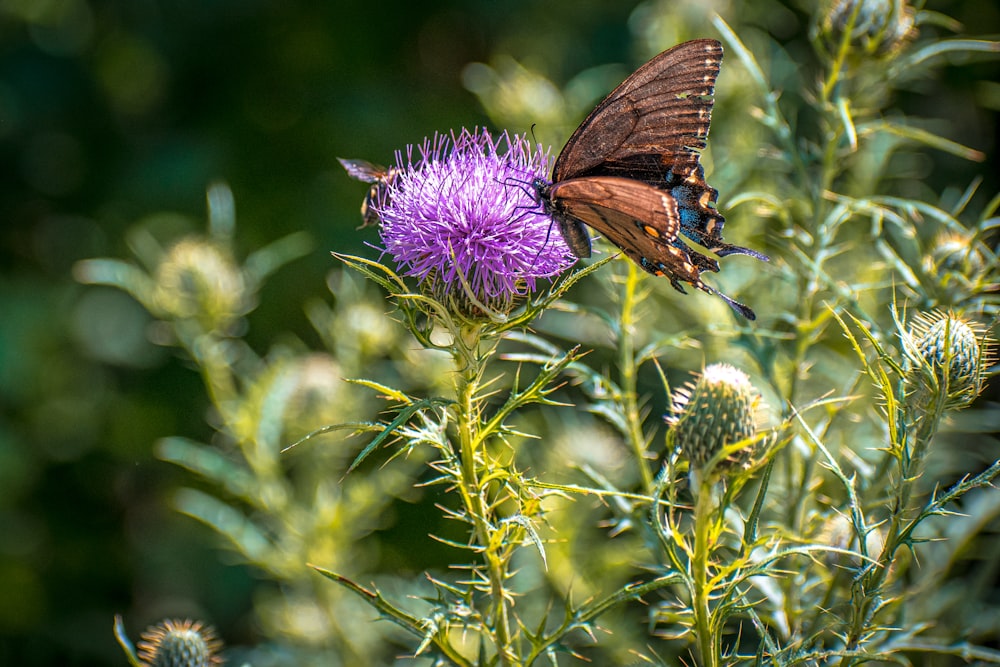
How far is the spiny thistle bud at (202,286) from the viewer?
303cm

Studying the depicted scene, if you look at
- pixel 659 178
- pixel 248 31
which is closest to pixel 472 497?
pixel 659 178

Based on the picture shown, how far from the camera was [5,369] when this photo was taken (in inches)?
185

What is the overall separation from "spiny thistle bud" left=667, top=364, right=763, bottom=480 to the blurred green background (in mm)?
2866

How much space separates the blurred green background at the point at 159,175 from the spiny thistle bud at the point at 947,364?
2877mm

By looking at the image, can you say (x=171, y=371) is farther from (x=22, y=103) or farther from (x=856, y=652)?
(x=856, y=652)

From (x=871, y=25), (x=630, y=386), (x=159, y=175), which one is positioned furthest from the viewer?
(x=159, y=175)

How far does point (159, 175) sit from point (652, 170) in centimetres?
385

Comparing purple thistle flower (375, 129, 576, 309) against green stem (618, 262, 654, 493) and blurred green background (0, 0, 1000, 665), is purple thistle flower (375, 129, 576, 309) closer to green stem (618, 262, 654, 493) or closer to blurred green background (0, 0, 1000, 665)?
green stem (618, 262, 654, 493)

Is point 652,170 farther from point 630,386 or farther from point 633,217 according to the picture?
point 630,386

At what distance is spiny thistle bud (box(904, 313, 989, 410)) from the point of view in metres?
1.74

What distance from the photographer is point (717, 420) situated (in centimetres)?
185

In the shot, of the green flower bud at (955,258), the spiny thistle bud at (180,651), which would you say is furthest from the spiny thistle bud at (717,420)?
the spiny thistle bud at (180,651)

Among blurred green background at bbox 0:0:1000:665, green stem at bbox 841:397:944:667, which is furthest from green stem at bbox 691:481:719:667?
blurred green background at bbox 0:0:1000:665

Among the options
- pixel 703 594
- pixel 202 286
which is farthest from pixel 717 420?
pixel 202 286
